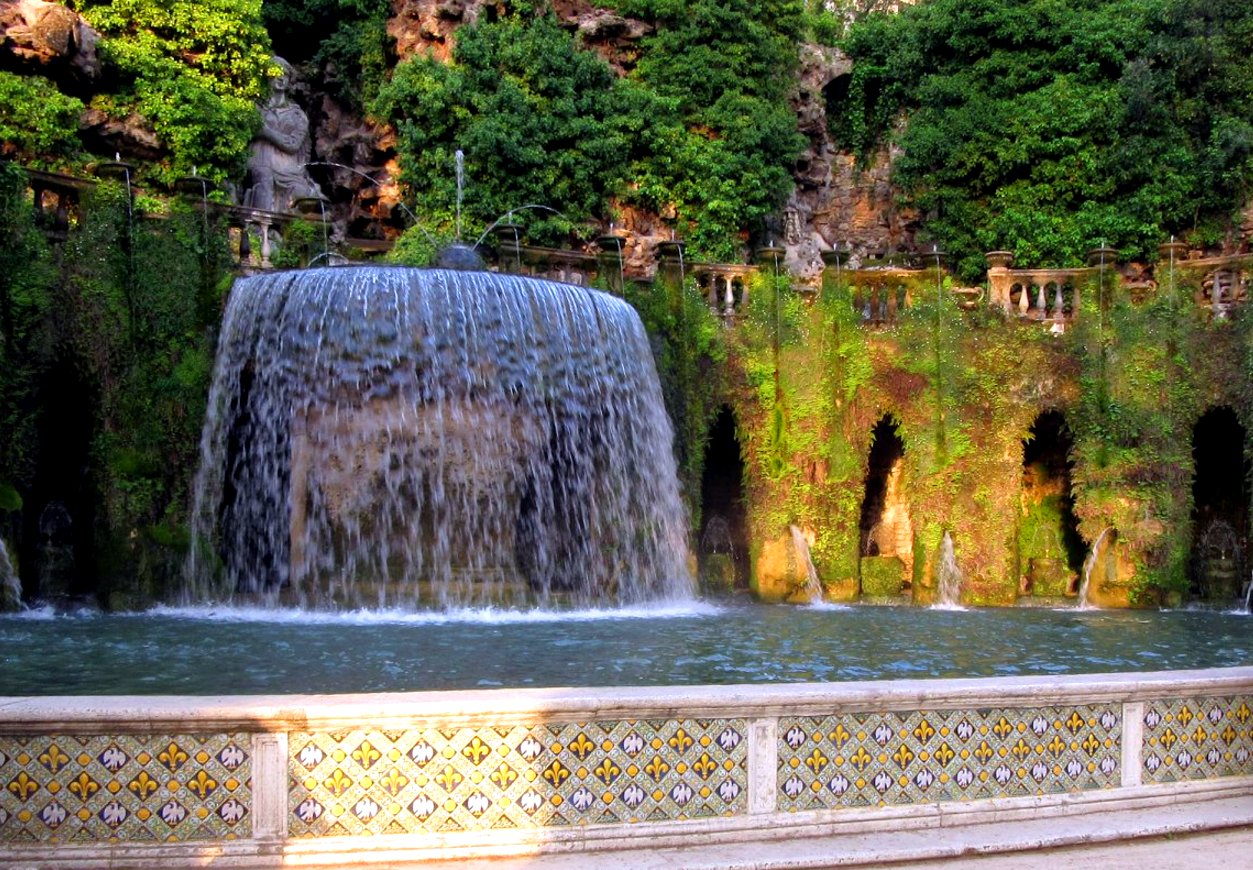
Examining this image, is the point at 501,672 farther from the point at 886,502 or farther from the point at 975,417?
the point at 886,502

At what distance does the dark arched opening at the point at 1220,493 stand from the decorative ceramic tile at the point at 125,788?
16.2m

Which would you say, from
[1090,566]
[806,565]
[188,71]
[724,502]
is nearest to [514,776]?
[806,565]

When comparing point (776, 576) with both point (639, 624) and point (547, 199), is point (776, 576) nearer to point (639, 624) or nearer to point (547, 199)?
point (639, 624)

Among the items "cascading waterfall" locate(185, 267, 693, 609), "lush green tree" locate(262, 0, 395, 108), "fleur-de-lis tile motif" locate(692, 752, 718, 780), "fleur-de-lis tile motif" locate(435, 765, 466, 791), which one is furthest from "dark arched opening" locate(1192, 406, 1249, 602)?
"lush green tree" locate(262, 0, 395, 108)

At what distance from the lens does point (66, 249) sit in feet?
42.5

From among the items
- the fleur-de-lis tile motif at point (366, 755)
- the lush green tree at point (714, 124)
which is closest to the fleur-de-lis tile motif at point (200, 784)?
the fleur-de-lis tile motif at point (366, 755)

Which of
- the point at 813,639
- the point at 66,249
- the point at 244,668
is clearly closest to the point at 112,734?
the point at 244,668

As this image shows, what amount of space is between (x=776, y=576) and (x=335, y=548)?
6.50m

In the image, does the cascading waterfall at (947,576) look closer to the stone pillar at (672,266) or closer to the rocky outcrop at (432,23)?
the stone pillar at (672,266)

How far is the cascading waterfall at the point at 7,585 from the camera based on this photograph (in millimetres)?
12000

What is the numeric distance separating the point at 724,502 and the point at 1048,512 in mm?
5242

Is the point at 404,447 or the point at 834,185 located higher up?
the point at 834,185

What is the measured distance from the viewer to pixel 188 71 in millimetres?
21656

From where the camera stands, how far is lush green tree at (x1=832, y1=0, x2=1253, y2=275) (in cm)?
2352
